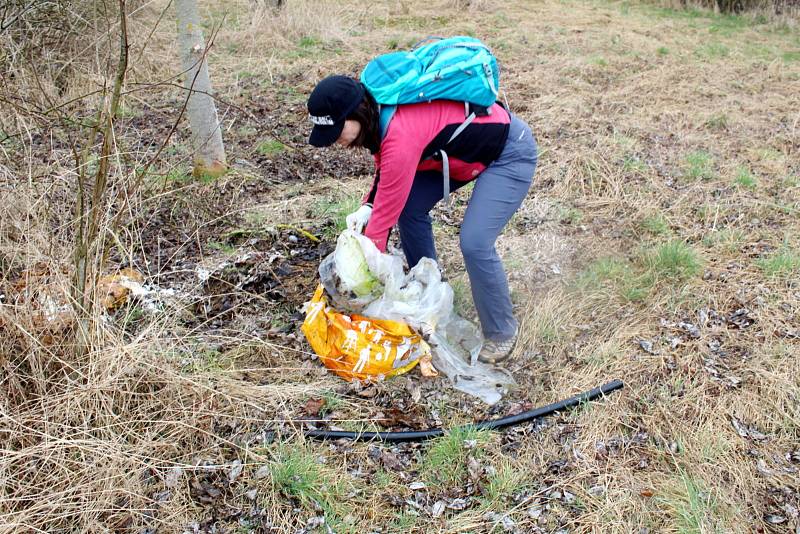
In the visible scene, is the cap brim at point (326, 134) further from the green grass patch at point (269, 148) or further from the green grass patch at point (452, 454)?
the green grass patch at point (269, 148)

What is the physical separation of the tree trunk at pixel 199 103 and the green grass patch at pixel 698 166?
13.0 feet

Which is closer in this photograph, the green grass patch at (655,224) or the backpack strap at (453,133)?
the backpack strap at (453,133)

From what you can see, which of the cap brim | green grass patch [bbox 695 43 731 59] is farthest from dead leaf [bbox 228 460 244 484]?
green grass patch [bbox 695 43 731 59]

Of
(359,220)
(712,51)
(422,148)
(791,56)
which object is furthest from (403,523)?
(791,56)

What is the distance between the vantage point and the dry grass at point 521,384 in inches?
97.3

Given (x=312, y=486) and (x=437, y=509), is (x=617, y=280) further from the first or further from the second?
(x=312, y=486)

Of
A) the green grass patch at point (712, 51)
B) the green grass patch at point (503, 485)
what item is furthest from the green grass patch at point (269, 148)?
the green grass patch at point (712, 51)

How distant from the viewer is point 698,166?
5.37 m

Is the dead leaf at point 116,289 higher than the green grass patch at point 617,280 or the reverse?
higher

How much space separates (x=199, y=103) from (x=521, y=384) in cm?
334

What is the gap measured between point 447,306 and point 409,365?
421 millimetres

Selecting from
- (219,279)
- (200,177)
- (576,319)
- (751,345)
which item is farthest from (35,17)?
(751,345)

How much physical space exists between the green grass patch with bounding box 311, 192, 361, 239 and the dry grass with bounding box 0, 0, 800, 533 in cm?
12

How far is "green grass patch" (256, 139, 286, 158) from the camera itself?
567 centimetres
